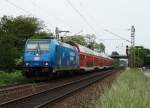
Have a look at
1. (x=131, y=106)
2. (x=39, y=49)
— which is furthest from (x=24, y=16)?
(x=131, y=106)

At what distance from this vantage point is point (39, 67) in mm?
30375

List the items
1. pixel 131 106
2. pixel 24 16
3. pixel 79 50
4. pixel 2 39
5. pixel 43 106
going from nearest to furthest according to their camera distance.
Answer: pixel 131 106
pixel 43 106
pixel 2 39
pixel 79 50
pixel 24 16

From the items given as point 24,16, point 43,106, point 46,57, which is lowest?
point 43,106

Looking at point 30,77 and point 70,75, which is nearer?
point 30,77

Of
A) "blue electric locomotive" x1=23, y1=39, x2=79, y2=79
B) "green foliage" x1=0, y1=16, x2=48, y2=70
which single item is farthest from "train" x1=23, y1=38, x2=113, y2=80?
"green foliage" x1=0, y1=16, x2=48, y2=70

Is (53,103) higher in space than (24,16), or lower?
lower

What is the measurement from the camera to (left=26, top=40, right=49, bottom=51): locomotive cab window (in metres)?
31.4

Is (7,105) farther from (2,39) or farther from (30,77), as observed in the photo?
(2,39)

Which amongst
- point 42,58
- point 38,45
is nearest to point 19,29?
point 38,45

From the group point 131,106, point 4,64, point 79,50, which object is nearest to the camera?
point 131,106

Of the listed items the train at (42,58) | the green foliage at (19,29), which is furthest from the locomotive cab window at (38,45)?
the green foliage at (19,29)

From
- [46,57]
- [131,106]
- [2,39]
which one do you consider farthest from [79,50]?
[131,106]

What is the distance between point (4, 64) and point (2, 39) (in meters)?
4.06

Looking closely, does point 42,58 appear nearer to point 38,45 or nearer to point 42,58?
point 42,58
